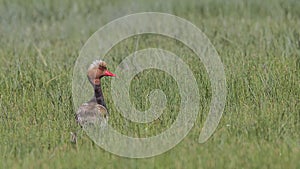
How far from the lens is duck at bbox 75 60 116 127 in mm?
5816

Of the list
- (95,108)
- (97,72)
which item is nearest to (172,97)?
(97,72)

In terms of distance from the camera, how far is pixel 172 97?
6.61m

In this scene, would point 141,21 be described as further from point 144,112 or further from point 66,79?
point 144,112

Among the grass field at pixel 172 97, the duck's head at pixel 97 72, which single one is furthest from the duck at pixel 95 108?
the grass field at pixel 172 97

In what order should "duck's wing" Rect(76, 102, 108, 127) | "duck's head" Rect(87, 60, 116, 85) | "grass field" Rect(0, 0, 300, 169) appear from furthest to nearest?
"duck's head" Rect(87, 60, 116, 85), "duck's wing" Rect(76, 102, 108, 127), "grass field" Rect(0, 0, 300, 169)

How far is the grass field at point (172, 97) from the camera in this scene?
5.24 meters

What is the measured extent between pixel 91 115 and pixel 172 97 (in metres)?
1.02

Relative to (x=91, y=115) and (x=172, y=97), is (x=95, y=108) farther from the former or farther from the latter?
(x=172, y=97)

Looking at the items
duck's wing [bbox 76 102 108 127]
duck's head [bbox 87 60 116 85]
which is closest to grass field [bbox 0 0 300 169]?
duck's wing [bbox 76 102 108 127]

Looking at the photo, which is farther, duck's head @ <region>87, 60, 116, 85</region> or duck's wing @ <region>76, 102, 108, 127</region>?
duck's head @ <region>87, 60, 116, 85</region>

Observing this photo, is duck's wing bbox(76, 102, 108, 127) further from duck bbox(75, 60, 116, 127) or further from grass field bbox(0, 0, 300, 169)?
grass field bbox(0, 0, 300, 169)

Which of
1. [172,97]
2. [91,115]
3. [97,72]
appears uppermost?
[97,72]

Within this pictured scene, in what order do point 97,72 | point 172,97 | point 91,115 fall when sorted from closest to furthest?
point 91,115, point 97,72, point 172,97

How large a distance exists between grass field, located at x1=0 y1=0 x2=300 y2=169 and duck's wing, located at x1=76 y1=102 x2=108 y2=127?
4.6 inches
